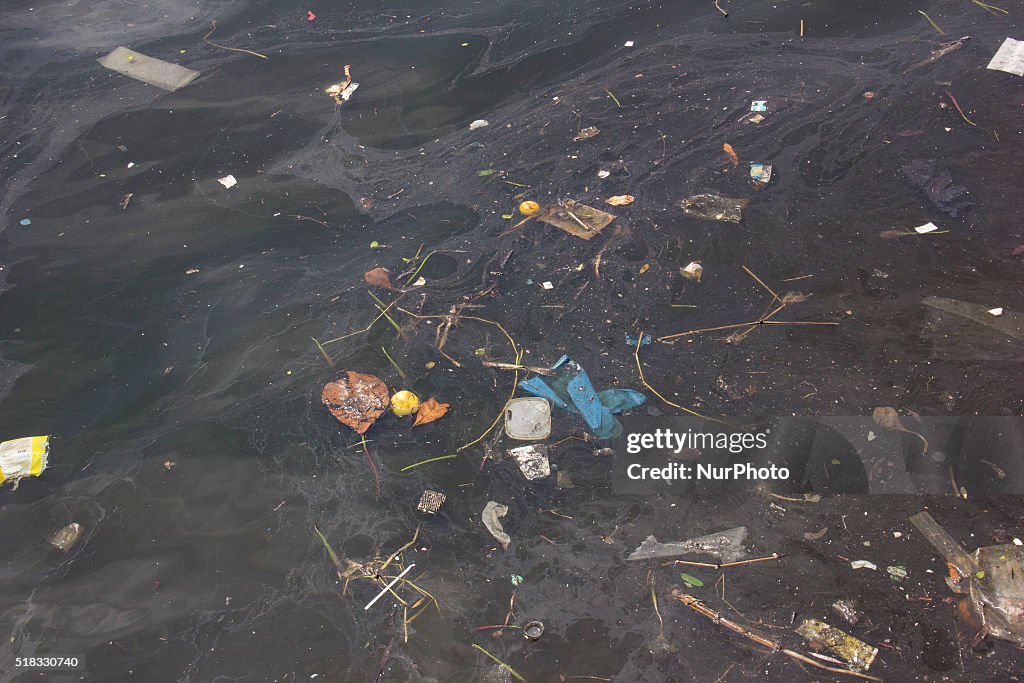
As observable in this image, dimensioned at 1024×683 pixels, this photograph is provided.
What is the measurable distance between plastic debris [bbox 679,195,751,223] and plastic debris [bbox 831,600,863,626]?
90.2 inches

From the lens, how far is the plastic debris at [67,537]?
10.3 feet

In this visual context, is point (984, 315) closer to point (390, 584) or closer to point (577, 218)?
point (577, 218)

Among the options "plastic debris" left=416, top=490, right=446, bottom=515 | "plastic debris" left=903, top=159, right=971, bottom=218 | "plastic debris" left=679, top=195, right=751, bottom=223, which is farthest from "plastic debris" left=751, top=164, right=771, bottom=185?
"plastic debris" left=416, top=490, right=446, bottom=515

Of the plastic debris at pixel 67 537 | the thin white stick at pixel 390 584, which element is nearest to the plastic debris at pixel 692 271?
the thin white stick at pixel 390 584

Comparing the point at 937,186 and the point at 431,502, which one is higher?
the point at 937,186

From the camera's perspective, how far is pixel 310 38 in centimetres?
603

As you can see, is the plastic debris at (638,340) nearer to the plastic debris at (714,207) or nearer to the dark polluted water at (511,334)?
the dark polluted water at (511,334)

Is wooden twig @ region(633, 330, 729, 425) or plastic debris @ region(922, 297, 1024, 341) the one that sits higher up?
plastic debris @ region(922, 297, 1024, 341)

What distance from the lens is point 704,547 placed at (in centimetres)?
285

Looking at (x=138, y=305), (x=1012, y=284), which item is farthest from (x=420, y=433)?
(x=1012, y=284)

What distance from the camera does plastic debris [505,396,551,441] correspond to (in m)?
3.27

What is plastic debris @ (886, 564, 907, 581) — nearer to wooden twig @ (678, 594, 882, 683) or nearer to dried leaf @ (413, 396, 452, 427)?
wooden twig @ (678, 594, 882, 683)

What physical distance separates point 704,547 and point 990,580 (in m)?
1.12

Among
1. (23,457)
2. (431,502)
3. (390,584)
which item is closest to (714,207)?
(431,502)
